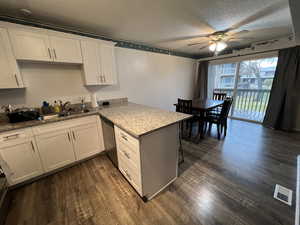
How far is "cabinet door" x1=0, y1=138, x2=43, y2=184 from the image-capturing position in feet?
5.16

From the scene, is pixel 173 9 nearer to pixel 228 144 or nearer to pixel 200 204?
pixel 200 204

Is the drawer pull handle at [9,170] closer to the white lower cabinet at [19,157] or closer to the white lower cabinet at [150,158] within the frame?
the white lower cabinet at [19,157]

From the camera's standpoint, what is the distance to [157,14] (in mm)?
1845

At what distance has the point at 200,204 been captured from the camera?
143 centimetres

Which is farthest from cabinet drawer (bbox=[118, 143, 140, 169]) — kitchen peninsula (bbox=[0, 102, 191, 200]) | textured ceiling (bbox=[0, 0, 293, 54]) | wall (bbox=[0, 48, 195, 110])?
textured ceiling (bbox=[0, 0, 293, 54])

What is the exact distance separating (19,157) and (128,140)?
1570 mm

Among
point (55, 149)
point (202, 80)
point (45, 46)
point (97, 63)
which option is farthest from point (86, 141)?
point (202, 80)

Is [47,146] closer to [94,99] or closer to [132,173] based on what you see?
[94,99]

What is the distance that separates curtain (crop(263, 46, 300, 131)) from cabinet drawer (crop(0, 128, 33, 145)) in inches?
213

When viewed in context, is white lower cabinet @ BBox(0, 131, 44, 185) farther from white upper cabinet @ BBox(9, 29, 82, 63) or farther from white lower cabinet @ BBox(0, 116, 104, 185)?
white upper cabinet @ BBox(9, 29, 82, 63)

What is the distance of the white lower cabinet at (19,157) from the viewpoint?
5.07ft

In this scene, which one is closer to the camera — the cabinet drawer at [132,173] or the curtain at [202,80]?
the cabinet drawer at [132,173]

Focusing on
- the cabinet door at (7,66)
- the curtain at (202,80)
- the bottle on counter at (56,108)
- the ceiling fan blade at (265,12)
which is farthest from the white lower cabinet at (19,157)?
the curtain at (202,80)

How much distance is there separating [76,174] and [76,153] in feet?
1.10
